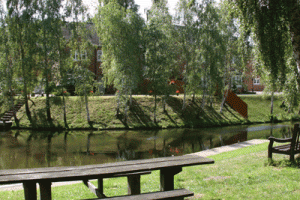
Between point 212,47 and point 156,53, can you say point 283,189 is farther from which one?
point 212,47

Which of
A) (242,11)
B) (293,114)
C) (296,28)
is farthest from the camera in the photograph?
(293,114)

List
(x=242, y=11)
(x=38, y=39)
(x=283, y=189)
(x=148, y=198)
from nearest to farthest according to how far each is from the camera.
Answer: (x=148, y=198) → (x=283, y=189) → (x=242, y=11) → (x=38, y=39)

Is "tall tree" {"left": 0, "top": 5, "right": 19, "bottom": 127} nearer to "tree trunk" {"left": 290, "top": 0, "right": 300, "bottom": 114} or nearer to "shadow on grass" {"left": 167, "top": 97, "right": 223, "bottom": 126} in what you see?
"shadow on grass" {"left": 167, "top": 97, "right": 223, "bottom": 126}

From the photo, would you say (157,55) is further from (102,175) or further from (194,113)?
(102,175)

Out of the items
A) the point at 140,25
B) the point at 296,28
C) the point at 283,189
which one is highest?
the point at 140,25

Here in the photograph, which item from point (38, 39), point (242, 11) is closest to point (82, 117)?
point (38, 39)

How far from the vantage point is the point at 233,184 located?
5.76m

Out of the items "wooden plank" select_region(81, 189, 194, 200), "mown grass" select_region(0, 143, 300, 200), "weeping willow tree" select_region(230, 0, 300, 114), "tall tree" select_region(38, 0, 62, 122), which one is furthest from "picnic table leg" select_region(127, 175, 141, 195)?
"tall tree" select_region(38, 0, 62, 122)

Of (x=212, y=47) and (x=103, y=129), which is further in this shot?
(x=212, y=47)

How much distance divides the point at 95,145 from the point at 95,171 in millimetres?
12374

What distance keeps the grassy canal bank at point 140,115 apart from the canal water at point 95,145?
→ 6.45ft

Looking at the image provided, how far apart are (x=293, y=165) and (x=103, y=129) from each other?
665 inches

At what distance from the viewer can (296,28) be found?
268 inches

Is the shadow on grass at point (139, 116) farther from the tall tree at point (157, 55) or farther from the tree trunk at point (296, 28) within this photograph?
the tree trunk at point (296, 28)
